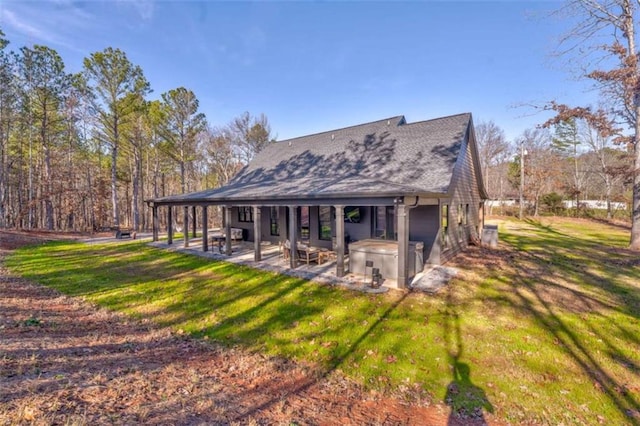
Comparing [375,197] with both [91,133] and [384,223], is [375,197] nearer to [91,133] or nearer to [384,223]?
[384,223]

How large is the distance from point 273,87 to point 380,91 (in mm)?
8958

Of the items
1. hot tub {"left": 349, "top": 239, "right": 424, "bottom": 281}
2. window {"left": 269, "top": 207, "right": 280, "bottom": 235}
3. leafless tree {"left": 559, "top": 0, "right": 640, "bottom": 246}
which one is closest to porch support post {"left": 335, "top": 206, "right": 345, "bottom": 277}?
hot tub {"left": 349, "top": 239, "right": 424, "bottom": 281}

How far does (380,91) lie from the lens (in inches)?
747

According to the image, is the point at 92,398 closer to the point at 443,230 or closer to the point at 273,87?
the point at 443,230

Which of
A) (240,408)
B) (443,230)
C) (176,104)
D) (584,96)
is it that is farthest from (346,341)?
(176,104)

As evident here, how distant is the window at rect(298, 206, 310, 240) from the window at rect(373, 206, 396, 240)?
329 centimetres

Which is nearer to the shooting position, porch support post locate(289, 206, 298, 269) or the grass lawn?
the grass lawn

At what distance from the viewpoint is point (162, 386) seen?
359cm

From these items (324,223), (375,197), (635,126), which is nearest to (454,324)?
(375,197)

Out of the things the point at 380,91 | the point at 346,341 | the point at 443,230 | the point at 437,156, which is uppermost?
the point at 380,91

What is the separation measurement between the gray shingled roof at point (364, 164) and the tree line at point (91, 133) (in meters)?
11.3

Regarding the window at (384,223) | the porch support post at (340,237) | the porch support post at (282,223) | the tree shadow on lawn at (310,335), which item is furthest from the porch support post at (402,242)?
the porch support post at (282,223)

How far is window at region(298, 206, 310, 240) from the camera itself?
1269 cm

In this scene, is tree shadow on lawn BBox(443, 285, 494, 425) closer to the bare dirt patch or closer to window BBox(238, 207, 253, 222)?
the bare dirt patch
